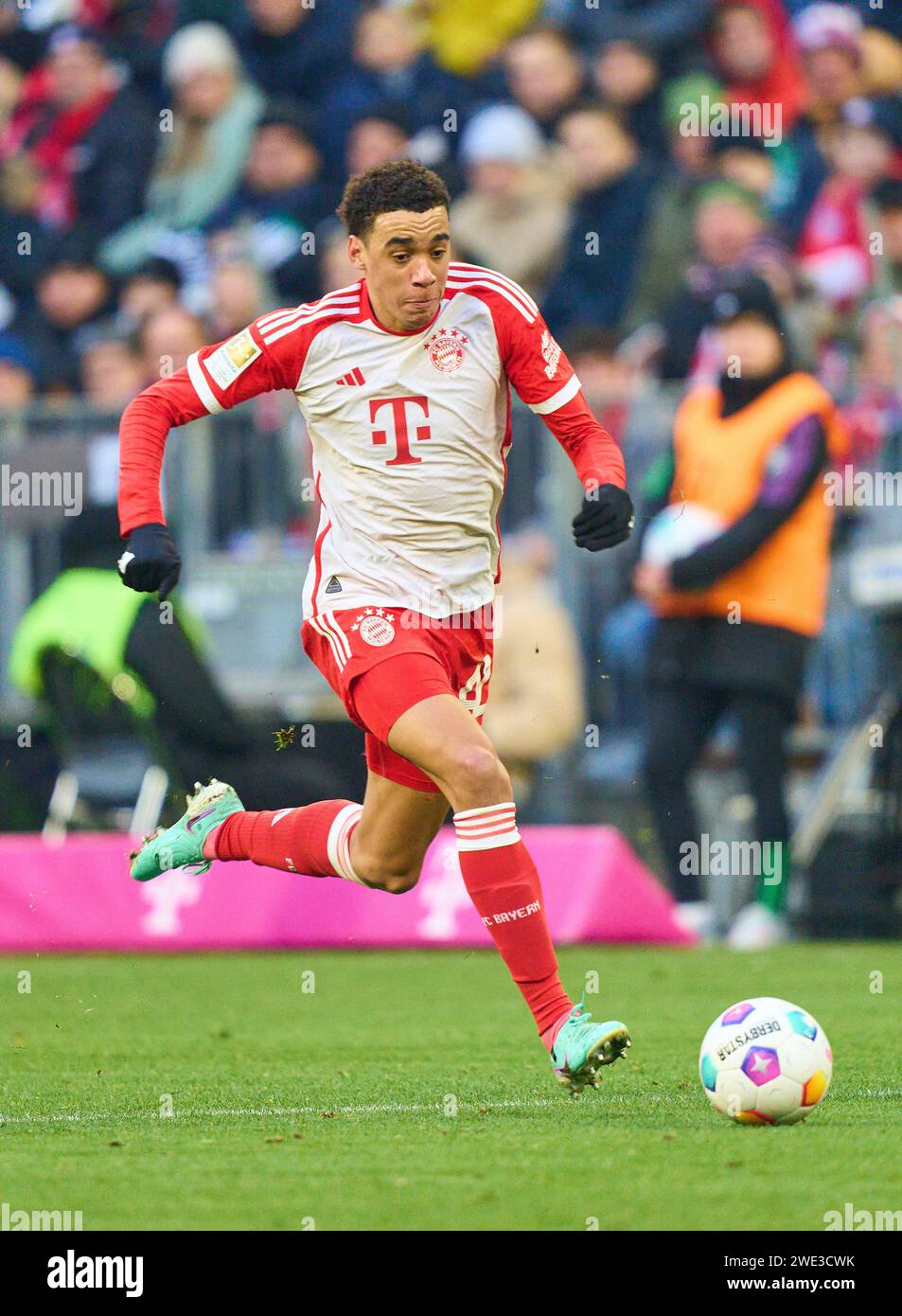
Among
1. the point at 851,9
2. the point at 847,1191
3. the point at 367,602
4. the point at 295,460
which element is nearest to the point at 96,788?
the point at 295,460

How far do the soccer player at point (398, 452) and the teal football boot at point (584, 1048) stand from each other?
1.20ft

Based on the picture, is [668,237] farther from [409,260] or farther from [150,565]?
[150,565]

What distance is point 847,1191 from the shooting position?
4688 mm

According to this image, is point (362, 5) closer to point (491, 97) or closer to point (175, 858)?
point (491, 97)

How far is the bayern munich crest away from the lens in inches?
261

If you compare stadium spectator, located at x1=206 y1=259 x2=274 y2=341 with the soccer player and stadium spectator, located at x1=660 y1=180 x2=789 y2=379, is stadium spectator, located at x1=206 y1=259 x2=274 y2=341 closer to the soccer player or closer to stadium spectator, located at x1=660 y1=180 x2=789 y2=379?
stadium spectator, located at x1=660 y1=180 x2=789 y2=379

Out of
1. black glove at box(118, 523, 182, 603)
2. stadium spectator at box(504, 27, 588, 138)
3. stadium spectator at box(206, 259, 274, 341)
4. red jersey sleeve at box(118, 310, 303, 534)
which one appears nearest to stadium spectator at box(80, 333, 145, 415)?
stadium spectator at box(206, 259, 274, 341)

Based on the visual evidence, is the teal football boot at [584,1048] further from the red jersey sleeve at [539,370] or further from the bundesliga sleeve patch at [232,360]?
the bundesliga sleeve patch at [232,360]

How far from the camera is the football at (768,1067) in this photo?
220 inches

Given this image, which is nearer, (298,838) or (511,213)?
(298,838)

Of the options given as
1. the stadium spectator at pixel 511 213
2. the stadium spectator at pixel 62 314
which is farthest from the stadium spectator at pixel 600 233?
the stadium spectator at pixel 62 314

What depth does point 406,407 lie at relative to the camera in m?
6.63

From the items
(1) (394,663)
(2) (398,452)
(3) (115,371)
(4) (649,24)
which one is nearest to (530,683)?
(3) (115,371)

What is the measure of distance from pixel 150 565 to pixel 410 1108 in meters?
1.59
